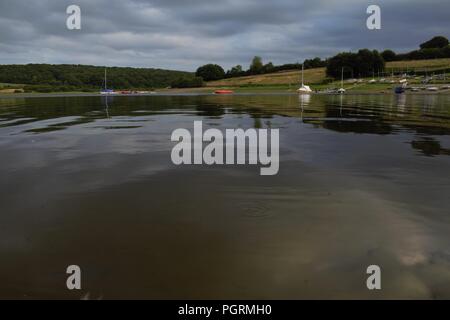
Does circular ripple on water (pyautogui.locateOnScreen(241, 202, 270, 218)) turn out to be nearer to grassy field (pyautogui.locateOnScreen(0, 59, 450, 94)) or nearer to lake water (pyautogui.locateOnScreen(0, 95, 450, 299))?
lake water (pyautogui.locateOnScreen(0, 95, 450, 299))

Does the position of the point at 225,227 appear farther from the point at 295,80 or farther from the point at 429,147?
the point at 295,80

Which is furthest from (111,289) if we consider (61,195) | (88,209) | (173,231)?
(61,195)

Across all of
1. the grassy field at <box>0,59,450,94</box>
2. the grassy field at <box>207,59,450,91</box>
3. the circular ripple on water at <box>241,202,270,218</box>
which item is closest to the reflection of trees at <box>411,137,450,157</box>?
the circular ripple on water at <box>241,202,270,218</box>

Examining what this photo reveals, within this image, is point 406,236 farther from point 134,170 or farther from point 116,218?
point 134,170

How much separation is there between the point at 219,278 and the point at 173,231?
197 centimetres

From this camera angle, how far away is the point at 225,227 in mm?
7664

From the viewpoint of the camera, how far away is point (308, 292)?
17.7 ft

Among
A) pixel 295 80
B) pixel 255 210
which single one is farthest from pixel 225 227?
pixel 295 80

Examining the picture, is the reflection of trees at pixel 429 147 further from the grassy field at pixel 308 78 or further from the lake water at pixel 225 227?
the grassy field at pixel 308 78

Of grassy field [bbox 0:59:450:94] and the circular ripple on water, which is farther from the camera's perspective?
grassy field [bbox 0:59:450:94]

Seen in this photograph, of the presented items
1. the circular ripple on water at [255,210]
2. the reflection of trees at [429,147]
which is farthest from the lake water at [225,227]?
the reflection of trees at [429,147]

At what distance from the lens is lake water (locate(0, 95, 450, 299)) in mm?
5598

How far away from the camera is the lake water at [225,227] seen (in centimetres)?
560

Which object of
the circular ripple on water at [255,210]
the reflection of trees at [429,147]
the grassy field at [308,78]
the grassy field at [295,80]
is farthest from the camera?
the grassy field at [308,78]
